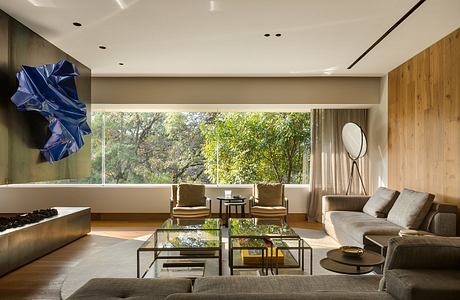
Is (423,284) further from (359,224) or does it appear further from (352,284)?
(359,224)

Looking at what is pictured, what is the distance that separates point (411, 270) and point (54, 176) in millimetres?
4482

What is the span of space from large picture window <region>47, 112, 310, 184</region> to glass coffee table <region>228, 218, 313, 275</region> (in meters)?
3.38

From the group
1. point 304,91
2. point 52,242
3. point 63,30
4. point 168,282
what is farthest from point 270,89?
point 168,282

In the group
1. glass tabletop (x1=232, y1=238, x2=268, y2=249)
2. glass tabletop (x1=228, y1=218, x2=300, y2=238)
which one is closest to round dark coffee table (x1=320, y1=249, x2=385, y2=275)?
glass tabletop (x1=232, y1=238, x2=268, y2=249)

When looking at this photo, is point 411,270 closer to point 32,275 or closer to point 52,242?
point 32,275

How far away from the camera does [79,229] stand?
5273 millimetres

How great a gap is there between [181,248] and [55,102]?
2.39 m

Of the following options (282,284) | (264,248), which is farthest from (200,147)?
(282,284)

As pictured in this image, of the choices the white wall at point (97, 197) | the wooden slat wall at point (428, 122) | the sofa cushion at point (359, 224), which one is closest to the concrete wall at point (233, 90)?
the wooden slat wall at point (428, 122)

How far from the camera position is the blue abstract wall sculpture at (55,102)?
12.6 ft

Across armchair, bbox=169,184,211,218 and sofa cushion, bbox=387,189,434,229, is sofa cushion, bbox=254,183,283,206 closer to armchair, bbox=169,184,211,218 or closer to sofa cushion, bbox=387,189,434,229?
armchair, bbox=169,184,211,218

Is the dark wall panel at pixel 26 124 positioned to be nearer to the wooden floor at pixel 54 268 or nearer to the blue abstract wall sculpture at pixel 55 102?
the blue abstract wall sculpture at pixel 55 102

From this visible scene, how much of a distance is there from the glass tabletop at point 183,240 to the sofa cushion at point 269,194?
2.35m

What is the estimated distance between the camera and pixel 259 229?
13.6 feet
